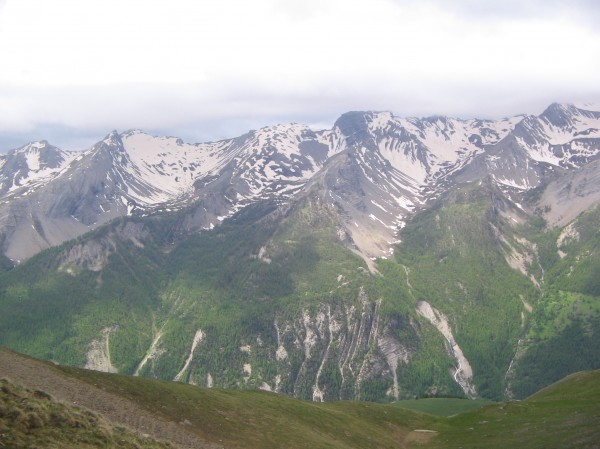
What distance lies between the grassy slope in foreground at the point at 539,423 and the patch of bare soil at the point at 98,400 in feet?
176

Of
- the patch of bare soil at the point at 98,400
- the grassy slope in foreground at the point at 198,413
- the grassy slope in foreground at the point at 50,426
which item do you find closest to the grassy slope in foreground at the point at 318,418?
the grassy slope in foreground at the point at 198,413

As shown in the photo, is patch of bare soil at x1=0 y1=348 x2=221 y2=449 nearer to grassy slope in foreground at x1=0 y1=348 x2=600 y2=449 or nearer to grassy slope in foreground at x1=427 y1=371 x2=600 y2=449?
grassy slope in foreground at x1=0 y1=348 x2=600 y2=449

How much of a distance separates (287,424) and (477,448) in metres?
34.5

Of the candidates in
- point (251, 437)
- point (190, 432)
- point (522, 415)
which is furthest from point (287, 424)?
point (522, 415)

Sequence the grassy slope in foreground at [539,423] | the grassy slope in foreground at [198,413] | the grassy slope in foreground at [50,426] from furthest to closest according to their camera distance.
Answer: the grassy slope in foreground at [539,423], the grassy slope in foreground at [198,413], the grassy slope in foreground at [50,426]

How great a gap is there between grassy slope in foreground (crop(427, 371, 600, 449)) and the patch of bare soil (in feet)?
176

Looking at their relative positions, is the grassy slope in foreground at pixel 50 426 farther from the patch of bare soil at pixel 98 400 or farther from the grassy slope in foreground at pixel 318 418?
the patch of bare soil at pixel 98 400

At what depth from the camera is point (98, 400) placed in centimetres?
8138

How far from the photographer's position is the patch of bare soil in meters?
77.9

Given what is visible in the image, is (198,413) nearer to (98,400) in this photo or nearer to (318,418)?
(98,400)

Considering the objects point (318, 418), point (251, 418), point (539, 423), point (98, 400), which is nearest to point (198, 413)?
point (251, 418)

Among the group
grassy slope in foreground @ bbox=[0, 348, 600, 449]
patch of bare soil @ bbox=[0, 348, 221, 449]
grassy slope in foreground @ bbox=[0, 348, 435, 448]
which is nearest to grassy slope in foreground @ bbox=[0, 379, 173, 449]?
grassy slope in foreground @ bbox=[0, 348, 435, 448]

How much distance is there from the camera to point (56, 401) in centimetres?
6097

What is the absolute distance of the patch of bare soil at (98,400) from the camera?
77938 millimetres
